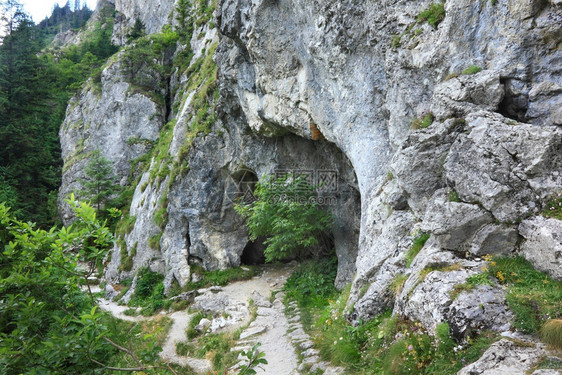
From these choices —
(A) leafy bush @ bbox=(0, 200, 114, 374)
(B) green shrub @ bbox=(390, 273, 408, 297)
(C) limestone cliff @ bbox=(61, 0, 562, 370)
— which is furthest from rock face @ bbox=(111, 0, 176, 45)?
(A) leafy bush @ bbox=(0, 200, 114, 374)

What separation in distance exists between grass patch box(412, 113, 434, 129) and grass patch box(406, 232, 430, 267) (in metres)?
2.70

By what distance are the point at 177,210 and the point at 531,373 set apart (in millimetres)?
20198

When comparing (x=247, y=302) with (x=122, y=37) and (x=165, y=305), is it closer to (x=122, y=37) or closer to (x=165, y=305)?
(x=165, y=305)

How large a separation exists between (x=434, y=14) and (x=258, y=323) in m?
11.3

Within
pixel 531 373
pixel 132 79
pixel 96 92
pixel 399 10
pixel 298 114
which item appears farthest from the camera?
pixel 96 92

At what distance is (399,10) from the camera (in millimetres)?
10398

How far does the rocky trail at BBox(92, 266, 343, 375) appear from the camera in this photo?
8.77m

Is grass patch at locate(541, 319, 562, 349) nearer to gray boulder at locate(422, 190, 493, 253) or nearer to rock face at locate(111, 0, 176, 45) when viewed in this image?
gray boulder at locate(422, 190, 493, 253)

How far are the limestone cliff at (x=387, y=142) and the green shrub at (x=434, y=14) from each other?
0.15m

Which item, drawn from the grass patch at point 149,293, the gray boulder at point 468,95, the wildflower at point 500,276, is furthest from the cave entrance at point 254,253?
the wildflower at point 500,276

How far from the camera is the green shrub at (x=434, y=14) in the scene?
9.27m

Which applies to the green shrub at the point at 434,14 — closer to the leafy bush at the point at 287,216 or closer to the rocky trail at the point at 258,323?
the leafy bush at the point at 287,216

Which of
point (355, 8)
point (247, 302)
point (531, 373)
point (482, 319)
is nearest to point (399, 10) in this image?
point (355, 8)

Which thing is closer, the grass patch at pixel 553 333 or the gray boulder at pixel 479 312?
the grass patch at pixel 553 333
